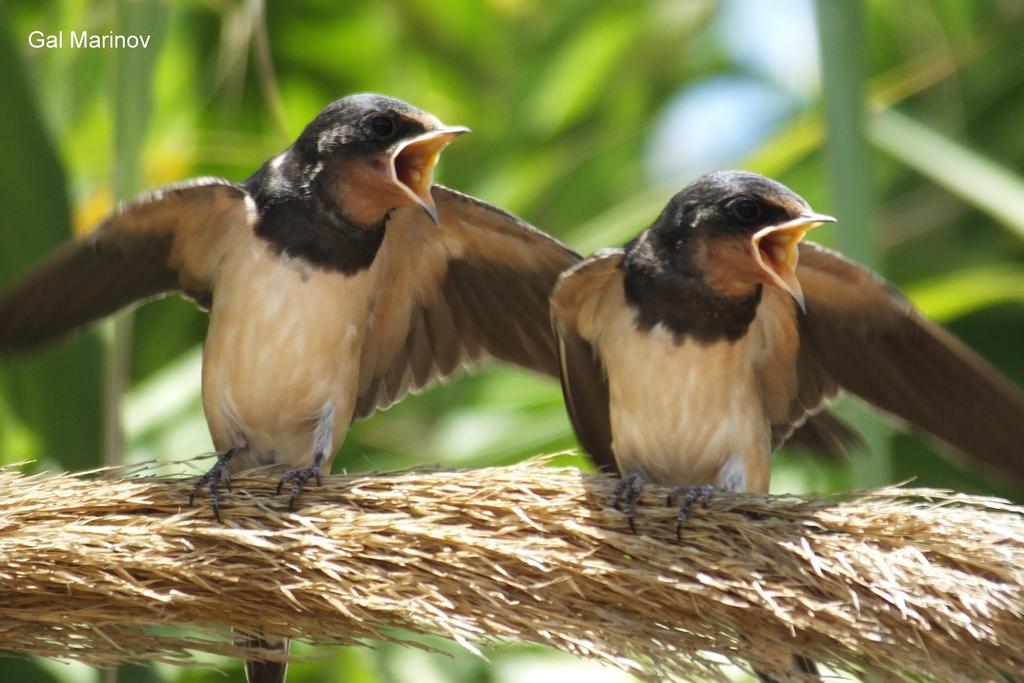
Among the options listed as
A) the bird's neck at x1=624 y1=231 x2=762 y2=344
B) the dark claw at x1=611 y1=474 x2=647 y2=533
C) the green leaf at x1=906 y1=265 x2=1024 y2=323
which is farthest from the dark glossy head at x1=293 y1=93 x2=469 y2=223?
the green leaf at x1=906 y1=265 x2=1024 y2=323

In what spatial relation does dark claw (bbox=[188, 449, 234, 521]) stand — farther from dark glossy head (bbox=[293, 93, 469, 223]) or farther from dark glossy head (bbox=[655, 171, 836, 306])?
dark glossy head (bbox=[655, 171, 836, 306])

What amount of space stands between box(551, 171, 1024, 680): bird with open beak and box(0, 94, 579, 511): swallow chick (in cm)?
26

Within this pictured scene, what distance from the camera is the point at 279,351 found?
3.40 meters

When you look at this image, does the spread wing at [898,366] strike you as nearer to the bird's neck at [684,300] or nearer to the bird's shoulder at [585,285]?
the bird's neck at [684,300]

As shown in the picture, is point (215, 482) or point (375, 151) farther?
point (375, 151)

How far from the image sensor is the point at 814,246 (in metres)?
3.43

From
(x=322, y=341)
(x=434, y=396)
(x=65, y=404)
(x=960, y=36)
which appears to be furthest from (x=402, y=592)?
(x=960, y=36)

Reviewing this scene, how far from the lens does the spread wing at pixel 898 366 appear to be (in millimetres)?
3264

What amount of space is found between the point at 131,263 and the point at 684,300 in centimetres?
134

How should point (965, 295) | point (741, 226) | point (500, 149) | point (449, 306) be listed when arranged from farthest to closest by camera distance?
1. point (500, 149)
2. point (965, 295)
3. point (449, 306)
4. point (741, 226)

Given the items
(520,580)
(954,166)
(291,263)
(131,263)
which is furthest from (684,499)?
(954,166)

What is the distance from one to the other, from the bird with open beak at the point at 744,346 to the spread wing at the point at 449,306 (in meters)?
0.20

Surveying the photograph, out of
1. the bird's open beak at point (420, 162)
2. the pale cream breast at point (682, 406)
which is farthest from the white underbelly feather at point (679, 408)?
the bird's open beak at point (420, 162)

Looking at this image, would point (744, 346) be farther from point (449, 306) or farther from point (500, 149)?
point (500, 149)
